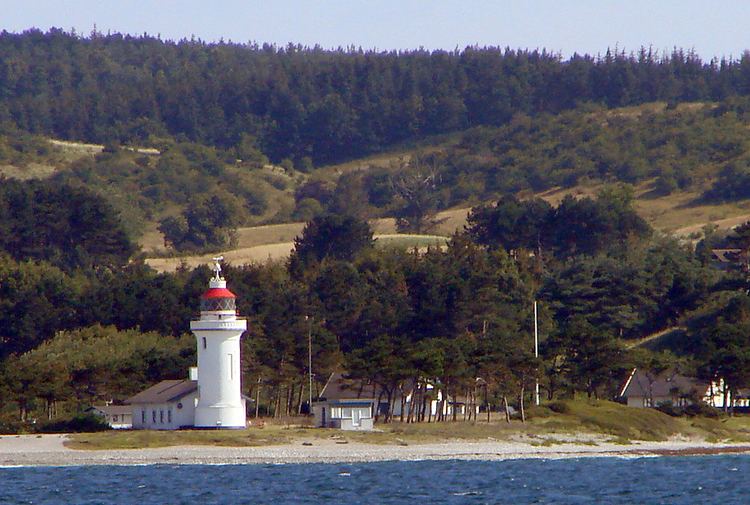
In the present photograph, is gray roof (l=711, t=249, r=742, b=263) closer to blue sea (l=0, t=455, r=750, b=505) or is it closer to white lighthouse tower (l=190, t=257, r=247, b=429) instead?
blue sea (l=0, t=455, r=750, b=505)

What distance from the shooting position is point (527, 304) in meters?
90.5

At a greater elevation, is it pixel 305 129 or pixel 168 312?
pixel 305 129

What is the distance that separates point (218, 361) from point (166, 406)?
375 cm

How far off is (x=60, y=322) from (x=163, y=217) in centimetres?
7036

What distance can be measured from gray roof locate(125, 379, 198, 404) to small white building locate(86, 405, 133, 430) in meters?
0.81

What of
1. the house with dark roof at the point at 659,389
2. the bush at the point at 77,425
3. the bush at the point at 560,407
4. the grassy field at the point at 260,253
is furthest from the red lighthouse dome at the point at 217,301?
the grassy field at the point at 260,253

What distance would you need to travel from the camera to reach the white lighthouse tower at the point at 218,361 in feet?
194

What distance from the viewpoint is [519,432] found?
6369cm

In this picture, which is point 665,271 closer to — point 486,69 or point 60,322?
point 60,322

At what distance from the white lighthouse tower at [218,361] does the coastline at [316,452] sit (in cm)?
259

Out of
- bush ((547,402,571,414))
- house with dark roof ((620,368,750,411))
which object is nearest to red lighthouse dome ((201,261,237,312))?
bush ((547,402,571,414))

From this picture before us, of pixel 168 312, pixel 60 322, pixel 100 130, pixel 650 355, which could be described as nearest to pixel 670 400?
pixel 650 355

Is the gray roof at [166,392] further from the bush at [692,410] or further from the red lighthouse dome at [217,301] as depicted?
the bush at [692,410]

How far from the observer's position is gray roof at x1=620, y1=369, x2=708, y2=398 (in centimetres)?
7381
